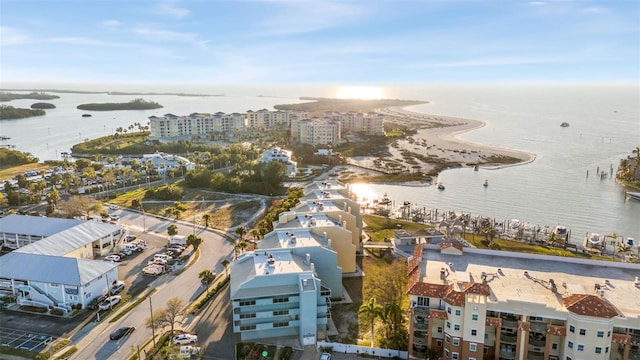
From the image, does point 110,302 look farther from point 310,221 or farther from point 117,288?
point 310,221

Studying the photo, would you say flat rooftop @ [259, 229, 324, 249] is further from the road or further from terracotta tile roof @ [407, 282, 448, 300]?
terracotta tile roof @ [407, 282, 448, 300]

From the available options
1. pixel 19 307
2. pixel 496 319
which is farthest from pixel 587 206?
pixel 19 307

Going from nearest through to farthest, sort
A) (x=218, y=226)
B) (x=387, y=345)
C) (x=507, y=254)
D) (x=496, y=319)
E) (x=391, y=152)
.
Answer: (x=496, y=319) → (x=387, y=345) → (x=507, y=254) → (x=218, y=226) → (x=391, y=152)

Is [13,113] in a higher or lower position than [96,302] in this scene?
higher

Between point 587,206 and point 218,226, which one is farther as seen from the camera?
point 587,206

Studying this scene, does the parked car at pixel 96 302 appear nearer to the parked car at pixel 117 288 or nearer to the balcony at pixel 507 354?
the parked car at pixel 117 288

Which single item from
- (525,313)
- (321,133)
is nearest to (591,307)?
(525,313)

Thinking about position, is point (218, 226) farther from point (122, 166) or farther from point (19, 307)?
point (122, 166)
